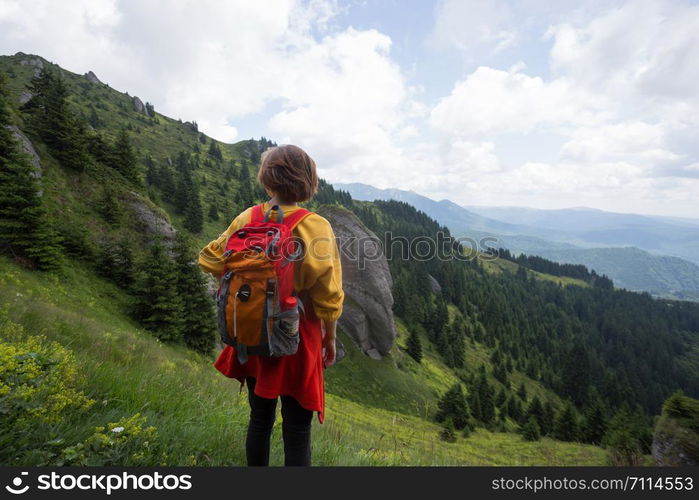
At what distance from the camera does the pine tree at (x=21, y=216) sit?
13.6 meters

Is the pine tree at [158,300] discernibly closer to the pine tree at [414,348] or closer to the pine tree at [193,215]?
the pine tree at [193,215]

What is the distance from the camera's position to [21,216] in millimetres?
13906

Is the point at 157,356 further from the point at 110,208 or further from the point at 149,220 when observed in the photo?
the point at 149,220

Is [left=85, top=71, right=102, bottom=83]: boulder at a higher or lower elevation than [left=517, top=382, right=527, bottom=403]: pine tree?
higher

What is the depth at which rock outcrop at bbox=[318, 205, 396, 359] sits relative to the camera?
34.1 metres

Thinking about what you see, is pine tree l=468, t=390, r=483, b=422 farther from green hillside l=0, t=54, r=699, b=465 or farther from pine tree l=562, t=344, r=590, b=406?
pine tree l=562, t=344, r=590, b=406

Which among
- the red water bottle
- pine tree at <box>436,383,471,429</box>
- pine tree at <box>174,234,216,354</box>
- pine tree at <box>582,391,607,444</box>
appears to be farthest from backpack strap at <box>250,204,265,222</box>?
pine tree at <box>582,391,607,444</box>

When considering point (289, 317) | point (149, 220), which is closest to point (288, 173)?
point (289, 317)

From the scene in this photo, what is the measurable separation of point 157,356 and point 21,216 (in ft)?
42.5

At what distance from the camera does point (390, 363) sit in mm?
34406

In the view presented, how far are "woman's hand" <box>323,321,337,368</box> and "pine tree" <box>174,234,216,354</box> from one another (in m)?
16.9

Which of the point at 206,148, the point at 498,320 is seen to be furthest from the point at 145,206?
the point at 206,148

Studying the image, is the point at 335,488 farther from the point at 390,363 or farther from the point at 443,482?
the point at 390,363

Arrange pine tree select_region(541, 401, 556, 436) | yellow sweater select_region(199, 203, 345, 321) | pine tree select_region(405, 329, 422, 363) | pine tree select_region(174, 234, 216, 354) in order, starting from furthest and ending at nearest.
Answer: pine tree select_region(541, 401, 556, 436), pine tree select_region(405, 329, 422, 363), pine tree select_region(174, 234, 216, 354), yellow sweater select_region(199, 203, 345, 321)
